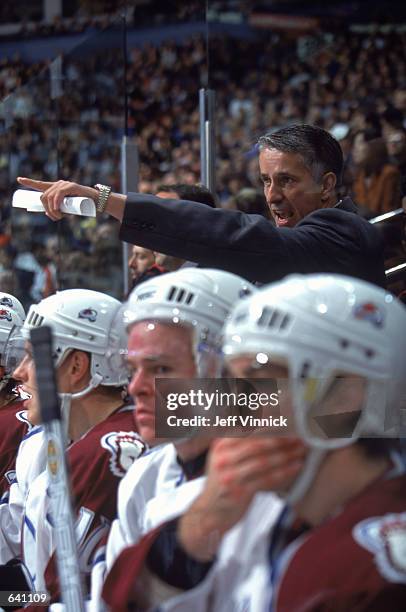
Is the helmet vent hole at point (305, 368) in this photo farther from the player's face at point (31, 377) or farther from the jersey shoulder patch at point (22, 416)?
the jersey shoulder patch at point (22, 416)

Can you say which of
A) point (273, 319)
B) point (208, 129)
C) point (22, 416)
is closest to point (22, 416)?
point (22, 416)

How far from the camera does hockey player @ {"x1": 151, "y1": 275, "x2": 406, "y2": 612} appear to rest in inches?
52.2

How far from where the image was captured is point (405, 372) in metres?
1.44

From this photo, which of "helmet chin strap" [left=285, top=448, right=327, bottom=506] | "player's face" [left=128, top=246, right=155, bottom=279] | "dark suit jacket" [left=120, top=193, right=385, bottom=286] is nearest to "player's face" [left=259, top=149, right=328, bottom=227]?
"dark suit jacket" [left=120, top=193, right=385, bottom=286]

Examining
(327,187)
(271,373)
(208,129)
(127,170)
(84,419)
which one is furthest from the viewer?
(127,170)

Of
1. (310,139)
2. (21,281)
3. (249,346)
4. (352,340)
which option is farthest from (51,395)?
(21,281)

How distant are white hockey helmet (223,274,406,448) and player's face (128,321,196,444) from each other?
24 centimetres

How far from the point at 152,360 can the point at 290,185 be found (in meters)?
0.80

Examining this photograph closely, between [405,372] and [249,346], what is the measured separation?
208mm

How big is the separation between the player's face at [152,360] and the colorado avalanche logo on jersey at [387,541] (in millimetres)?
429

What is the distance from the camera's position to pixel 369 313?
141cm

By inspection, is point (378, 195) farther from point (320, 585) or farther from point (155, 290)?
point (320, 585)

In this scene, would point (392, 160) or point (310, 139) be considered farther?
point (392, 160)

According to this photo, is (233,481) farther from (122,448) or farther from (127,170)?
(127,170)
